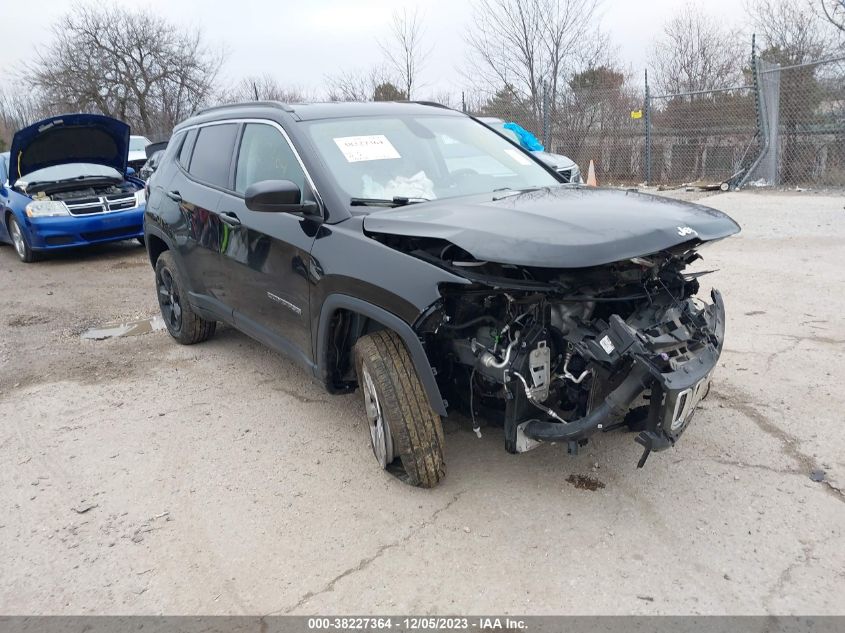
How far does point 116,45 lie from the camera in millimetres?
27625

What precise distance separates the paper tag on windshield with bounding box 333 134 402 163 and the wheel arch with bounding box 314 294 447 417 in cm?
85

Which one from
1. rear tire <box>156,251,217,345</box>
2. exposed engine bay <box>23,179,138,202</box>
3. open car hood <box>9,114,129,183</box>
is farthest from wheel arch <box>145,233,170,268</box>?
exposed engine bay <box>23,179,138,202</box>

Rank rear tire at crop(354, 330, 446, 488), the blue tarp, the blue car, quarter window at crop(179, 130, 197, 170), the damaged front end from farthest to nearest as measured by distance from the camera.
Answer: the blue tarp → the blue car → quarter window at crop(179, 130, 197, 170) → rear tire at crop(354, 330, 446, 488) → the damaged front end

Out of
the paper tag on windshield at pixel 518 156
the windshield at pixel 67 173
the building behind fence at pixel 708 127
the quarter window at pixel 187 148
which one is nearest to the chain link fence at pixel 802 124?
the building behind fence at pixel 708 127

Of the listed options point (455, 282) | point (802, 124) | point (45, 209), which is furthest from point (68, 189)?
point (802, 124)

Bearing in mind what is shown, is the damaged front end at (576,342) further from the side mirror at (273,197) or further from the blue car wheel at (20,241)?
the blue car wheel at (20,241)

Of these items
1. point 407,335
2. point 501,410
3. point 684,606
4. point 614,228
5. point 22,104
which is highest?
point 22,104

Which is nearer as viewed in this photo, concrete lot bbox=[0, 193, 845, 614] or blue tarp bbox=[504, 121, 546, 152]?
concrete lot bbox=[0, 193, 845, 614]

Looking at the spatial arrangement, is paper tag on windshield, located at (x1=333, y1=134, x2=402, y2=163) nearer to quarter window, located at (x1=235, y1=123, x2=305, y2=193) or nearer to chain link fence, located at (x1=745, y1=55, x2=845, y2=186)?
quarter window, located at (x1=235, y1=123, x2=305, y2=193)

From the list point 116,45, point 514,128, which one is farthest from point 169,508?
point 116,45

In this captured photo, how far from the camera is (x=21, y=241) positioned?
9.59 m

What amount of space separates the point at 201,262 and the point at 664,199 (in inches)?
123

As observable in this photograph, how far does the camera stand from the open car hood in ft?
28.7

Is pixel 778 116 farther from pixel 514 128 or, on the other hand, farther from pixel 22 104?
pixel 22 104
